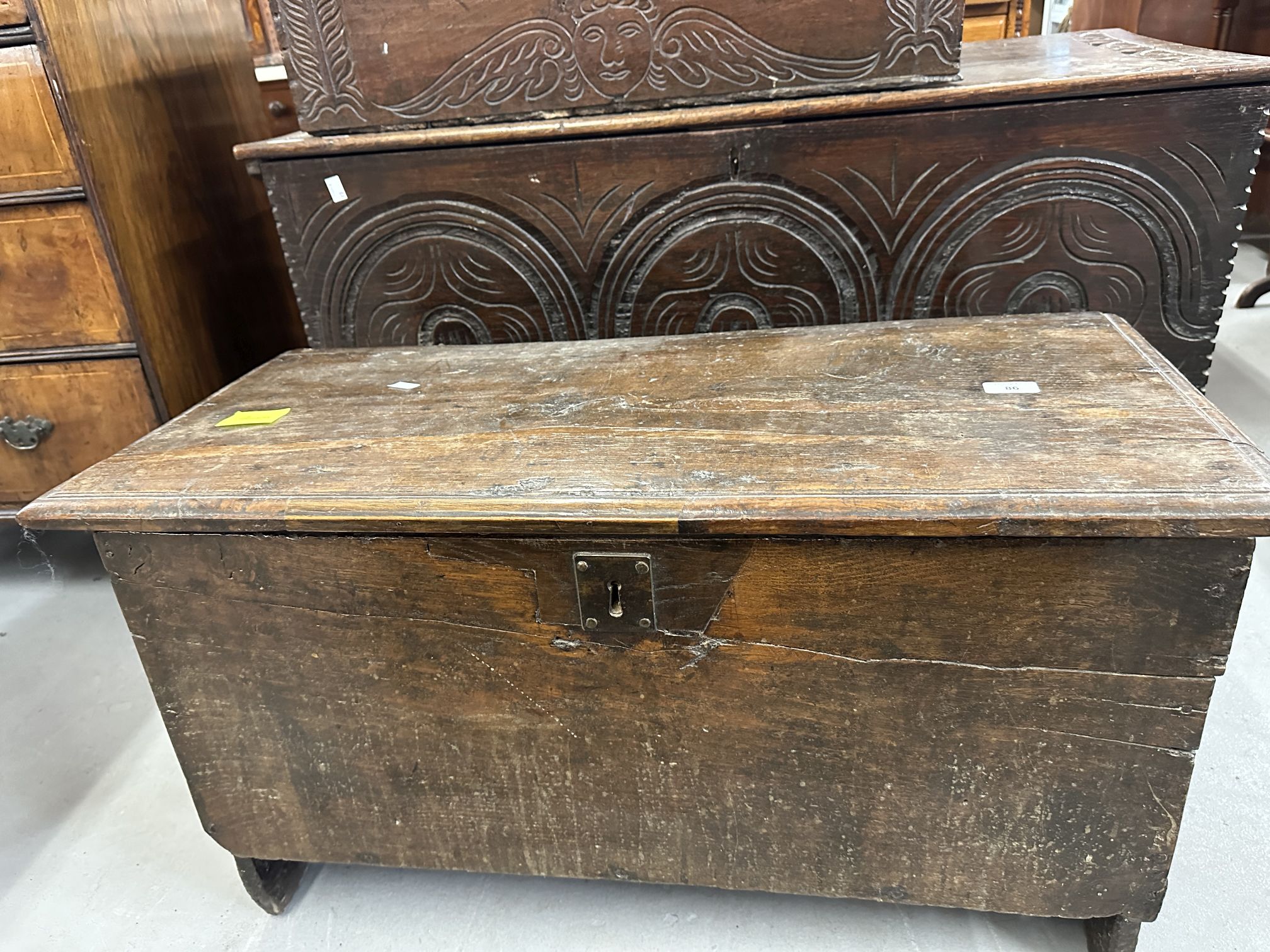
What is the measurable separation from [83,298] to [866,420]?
1392 mm

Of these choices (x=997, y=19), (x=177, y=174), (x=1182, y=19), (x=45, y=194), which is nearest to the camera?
(x=45, y=194)

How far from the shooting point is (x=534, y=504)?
0.85 m

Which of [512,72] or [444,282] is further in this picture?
[444,282]

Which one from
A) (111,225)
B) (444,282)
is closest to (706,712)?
(444,282)

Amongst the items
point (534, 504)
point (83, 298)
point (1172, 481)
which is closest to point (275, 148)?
point (83, 298)

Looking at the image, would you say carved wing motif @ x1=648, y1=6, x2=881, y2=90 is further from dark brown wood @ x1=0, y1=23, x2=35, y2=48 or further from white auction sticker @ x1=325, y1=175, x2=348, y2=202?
dark brown wood @ x1=0, y1=23, x2=35, y2=48

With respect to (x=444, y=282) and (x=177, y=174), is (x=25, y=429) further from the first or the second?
(x=444, y=282)

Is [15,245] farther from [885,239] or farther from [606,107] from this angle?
[885,239]

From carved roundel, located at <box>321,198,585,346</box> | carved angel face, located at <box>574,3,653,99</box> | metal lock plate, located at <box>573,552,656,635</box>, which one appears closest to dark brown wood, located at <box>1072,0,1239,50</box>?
carved angel face, located at <box>574,3,653,99</box>

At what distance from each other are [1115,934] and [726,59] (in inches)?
48.8

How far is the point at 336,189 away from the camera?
145 centimetres

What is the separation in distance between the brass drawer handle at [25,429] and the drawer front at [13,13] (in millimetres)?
678

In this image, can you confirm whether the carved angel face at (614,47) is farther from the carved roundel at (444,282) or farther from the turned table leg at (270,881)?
the turned table leg at (270,881)

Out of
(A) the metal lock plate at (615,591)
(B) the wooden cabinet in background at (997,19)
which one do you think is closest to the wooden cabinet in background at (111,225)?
(A) the metal lock plate at (615,591)
